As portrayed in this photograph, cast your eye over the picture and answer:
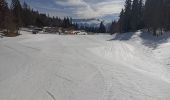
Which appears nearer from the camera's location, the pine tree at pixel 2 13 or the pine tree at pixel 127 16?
the pine tree at pixel 2 13

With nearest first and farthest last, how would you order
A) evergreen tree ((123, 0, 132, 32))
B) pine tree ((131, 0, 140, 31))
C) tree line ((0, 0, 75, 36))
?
tree line ((0, 0, 75, 36)), pine tree ((131, 0, 140, 31)), evergreen tree ((123, 0, 132, 32))

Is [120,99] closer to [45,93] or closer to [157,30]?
[45,93]

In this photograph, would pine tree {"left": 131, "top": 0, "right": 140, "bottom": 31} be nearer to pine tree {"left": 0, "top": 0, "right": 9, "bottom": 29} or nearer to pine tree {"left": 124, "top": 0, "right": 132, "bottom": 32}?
pine tree {"left": 124, "top": 0, "right": 132, "bottom": 32}

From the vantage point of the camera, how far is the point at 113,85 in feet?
31.9

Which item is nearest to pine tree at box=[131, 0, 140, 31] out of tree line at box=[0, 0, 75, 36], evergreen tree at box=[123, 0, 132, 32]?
evergreen tree at box=[123, 0, 132, 32]

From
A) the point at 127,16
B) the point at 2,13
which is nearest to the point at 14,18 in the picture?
the point at 2,13

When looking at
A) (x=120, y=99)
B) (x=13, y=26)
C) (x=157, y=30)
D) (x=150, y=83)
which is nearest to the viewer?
(x=120, y=99)

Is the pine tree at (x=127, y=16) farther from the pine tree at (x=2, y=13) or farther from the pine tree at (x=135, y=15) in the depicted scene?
the pine tree at (x=2, y=13)

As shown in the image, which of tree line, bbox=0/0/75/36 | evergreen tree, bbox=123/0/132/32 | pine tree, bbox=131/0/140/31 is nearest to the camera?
tree line, bbox=0/0/75/36

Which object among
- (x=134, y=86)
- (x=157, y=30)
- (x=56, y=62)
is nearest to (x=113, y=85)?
(x=134, y=86)

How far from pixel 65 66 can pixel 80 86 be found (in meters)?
4.43

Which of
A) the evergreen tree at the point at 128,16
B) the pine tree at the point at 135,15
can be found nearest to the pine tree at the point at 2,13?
the evergreen tree at the point at 128,16

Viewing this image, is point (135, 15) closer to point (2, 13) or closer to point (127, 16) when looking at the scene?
point (127, 16)

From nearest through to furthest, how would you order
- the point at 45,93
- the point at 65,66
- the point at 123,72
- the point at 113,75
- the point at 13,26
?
the point at 45,93 → the point at 113,75 → the point at 123,72 → the point at 65,66 → the point at 13,26
